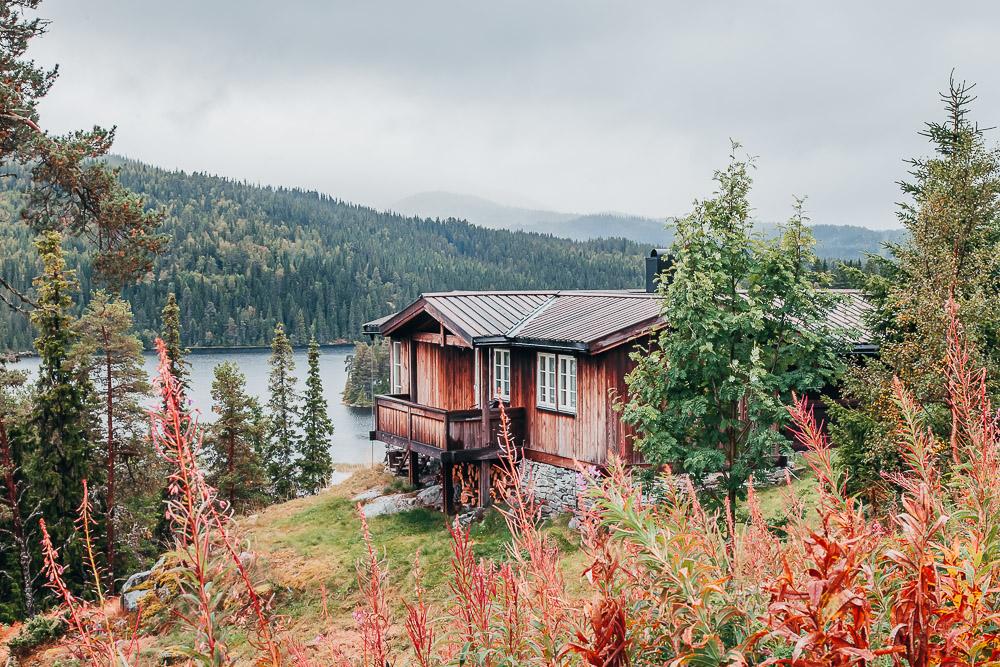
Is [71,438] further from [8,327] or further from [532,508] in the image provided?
[8,327]

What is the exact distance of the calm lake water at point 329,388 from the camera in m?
A: 56.2

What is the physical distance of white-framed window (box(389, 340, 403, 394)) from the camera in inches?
992

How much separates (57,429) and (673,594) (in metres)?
25.8

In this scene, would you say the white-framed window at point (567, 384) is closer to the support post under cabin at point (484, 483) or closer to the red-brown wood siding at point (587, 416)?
the red-brown wood siding at point (587, 416)

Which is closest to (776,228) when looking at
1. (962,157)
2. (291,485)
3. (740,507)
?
(962,157)

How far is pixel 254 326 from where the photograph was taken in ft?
421

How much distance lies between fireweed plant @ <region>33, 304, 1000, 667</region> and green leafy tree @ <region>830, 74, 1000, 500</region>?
847cm

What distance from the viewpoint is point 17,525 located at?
22.3 meters

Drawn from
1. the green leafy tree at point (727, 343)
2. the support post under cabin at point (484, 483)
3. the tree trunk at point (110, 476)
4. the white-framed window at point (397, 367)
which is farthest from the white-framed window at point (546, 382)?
the tree trunk at point (110, 476)

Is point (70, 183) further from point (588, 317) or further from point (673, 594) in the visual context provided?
point (673, 594)

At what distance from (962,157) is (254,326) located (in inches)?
4944

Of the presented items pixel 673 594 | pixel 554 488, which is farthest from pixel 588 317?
pixel 673 594

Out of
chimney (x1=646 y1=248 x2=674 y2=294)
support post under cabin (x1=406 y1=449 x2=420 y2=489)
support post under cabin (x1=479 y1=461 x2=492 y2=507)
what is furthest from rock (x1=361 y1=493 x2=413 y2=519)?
chimney (x1=646 y1=248 x2=674 y2=294)

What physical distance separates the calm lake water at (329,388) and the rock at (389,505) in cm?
1603
